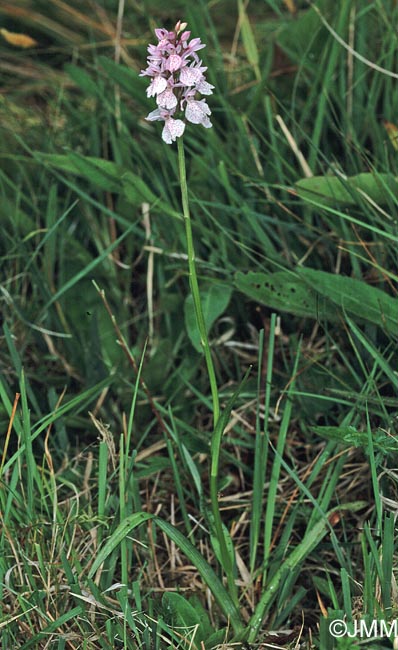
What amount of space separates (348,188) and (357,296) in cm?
25

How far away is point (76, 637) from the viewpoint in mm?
1312

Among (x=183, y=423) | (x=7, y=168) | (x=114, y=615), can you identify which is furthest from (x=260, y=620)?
(x=7, y=168)

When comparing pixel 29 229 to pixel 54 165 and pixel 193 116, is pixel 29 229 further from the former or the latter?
pixel 193 116

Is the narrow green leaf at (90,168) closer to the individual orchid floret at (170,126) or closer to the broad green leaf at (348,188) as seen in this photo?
the broad green leaf at (348,188)

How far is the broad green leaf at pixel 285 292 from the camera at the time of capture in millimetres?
1717

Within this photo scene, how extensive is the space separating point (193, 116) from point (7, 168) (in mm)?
1262

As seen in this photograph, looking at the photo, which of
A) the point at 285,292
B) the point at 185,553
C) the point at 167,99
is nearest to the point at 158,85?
the point at 167,99

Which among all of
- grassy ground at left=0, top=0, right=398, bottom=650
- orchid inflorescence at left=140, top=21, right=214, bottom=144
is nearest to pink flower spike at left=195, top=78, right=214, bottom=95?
orchid inflorescence at left=140, top=21, right=214, bottom=144

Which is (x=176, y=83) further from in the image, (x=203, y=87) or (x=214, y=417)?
(x=214, y=417)

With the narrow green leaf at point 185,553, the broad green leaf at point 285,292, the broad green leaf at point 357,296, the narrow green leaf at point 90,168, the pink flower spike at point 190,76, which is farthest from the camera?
the narrow green leaf at point 90,168

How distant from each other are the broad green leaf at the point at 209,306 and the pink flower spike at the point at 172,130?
63 centimetres

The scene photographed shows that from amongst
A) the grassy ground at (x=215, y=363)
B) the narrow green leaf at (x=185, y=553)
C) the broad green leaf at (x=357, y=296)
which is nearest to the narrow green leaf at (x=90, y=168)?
the grassy ground at (x=215, y=363)

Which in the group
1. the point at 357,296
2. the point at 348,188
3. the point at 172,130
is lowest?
the point at 357,296

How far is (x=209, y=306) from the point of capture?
6.04ft
